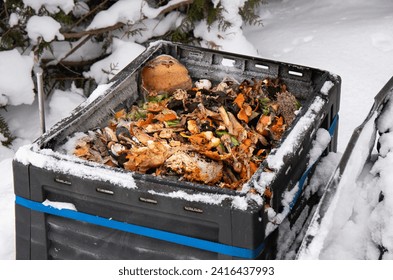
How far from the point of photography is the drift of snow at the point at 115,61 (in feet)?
15.5

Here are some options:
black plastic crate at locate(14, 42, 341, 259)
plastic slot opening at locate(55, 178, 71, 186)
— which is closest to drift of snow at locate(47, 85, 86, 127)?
black plastic crate at locate(14, 42, 341, 259)

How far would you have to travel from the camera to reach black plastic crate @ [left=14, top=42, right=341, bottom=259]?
2.42m

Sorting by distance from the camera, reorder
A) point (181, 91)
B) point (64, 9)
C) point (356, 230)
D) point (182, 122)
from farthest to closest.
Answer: point (64, 9)
point (181, 91)
point (182, 122)
point (356, 230)

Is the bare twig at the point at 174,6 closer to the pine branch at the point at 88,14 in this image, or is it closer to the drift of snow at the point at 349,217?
the pine branch at the point at 88,14

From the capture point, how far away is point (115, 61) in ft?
15.6

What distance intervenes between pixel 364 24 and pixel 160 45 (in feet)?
6.94

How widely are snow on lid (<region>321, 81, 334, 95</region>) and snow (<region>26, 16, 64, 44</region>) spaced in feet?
6.29

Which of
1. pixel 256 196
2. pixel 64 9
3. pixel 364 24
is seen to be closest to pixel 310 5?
pixel 364 24

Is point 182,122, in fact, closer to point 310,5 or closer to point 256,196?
point 256,196

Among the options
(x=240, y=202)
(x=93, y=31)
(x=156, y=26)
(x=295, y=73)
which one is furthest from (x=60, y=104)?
(x=240, y=202)

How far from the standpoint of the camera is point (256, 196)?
241 cm

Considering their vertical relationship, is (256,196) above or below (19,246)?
above

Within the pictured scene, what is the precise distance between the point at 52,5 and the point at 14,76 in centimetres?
52

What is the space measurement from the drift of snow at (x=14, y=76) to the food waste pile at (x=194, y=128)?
1.23 metres
